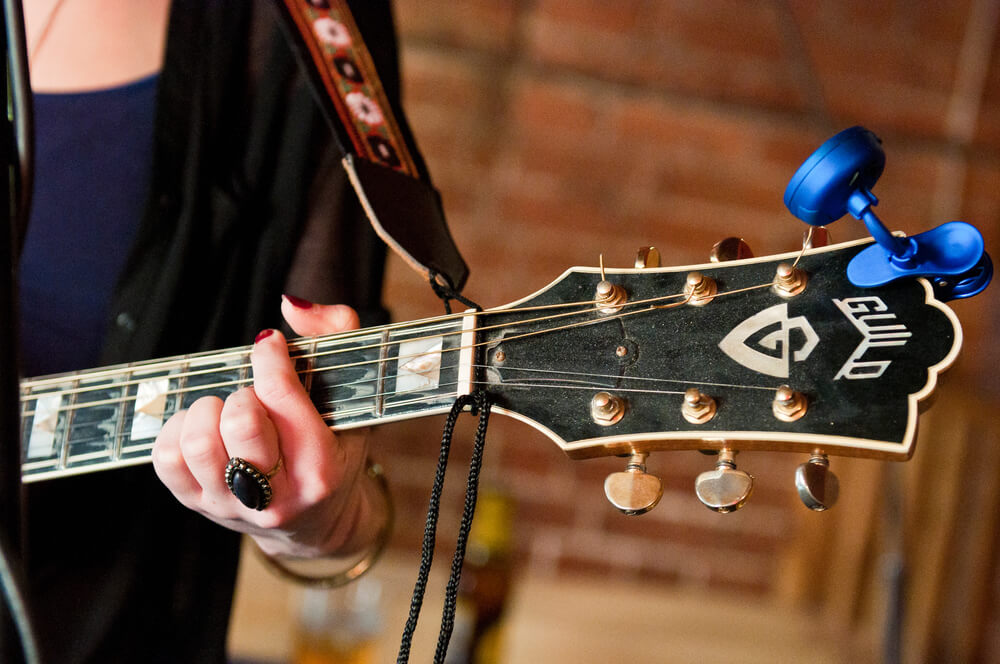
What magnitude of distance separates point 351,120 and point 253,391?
24cm

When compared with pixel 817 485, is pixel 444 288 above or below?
above

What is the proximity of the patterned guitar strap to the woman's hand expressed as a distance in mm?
69

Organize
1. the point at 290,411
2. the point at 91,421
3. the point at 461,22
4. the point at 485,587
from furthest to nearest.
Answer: the point at 461,22 < the point at 485,587 < the point at 91,421 < the point at 290,411

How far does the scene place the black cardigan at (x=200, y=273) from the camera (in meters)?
0.67

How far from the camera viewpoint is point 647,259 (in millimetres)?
494

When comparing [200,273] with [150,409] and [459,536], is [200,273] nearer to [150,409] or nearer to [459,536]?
[150,409]

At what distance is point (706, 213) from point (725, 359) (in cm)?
103

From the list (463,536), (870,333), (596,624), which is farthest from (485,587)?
(870,333)

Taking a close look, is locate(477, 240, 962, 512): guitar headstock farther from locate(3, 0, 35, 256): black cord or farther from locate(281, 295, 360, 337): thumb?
locate(3, 0, 35, 256): black cord

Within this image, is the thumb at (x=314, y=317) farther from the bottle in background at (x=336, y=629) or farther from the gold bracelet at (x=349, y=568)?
the bottle in background at (x=336, y=629)

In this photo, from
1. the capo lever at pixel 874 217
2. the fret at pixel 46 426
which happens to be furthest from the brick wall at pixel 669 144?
the capo lever at pixel 874 217

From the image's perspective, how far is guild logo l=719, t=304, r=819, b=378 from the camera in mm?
438

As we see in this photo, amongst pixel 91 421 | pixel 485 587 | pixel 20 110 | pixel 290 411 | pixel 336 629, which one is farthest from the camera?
pixel 485 587

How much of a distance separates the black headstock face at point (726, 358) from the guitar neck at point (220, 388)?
0.03 metres
